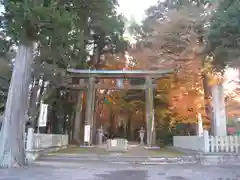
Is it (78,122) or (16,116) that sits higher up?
(16,116)

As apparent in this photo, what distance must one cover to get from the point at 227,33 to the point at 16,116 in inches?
270

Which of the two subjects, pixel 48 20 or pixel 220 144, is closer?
pixel 48 20

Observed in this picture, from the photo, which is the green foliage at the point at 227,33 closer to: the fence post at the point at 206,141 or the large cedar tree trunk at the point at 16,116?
the fence post at the point at 206,141

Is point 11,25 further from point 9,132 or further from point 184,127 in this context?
point 184,127

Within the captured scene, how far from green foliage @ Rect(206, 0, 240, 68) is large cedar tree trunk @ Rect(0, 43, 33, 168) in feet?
19.4

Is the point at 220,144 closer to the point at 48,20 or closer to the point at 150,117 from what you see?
the point at 150,117

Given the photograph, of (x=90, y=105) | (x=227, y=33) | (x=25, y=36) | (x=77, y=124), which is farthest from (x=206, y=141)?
(x=77, y=124)

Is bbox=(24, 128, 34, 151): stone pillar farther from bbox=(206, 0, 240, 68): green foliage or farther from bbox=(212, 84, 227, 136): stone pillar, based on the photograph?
bbox=(212, 84, 227, 136): stone pillar

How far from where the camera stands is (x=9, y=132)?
7.81 meters

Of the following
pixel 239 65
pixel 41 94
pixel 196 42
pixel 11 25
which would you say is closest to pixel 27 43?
pixel 11 25

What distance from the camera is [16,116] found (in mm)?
7938

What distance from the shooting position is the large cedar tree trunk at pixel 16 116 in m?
7.74

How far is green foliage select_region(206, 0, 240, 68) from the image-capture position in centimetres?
702

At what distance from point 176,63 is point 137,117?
1566 centimetres
